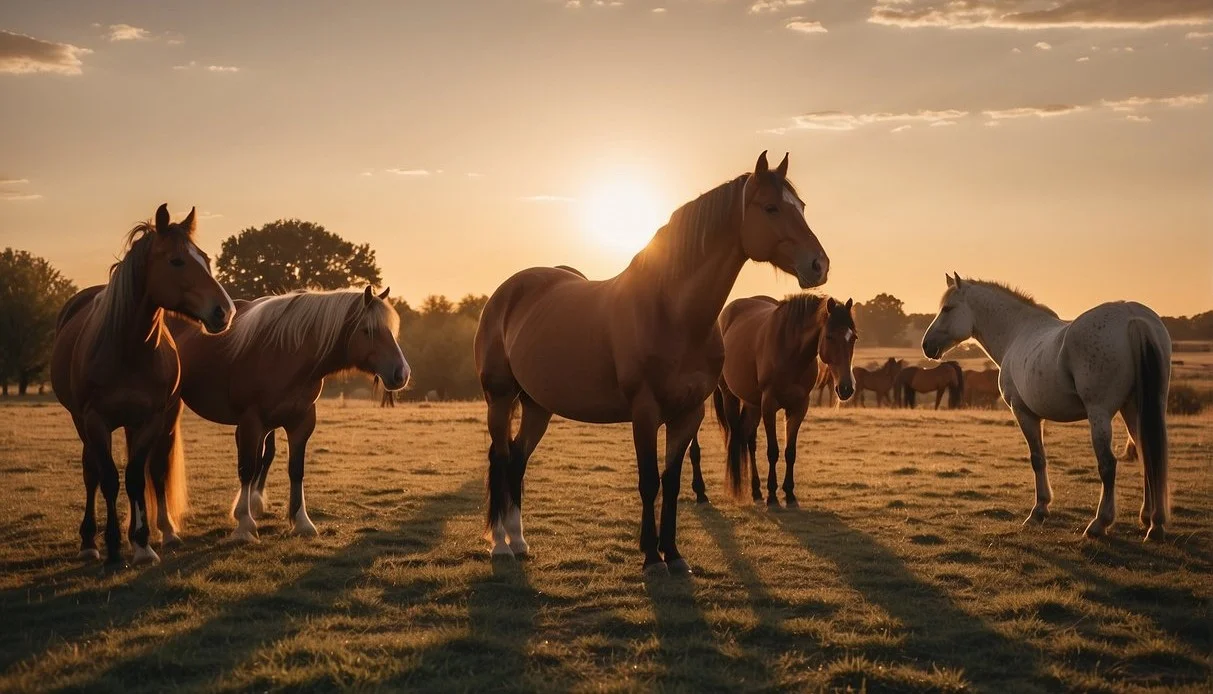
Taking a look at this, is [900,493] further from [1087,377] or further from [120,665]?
[120,665]

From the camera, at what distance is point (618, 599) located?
18.4 ft

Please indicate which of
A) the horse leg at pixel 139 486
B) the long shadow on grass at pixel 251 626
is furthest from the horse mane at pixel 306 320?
the long shadow on grass at pixel 251 626

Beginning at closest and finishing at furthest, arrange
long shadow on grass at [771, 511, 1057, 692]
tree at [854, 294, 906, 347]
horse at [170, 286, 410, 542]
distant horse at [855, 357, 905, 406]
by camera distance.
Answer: long shadow on grass at [771, 511, 1057, 692] → horse at [170, 286, 410, 542] → distant horse at [855, 357, 905, 406] → tree at [854, 294, 906, 347]

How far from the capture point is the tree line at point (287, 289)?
128ft

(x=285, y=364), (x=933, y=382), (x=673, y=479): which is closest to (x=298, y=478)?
(x=285, y=364)

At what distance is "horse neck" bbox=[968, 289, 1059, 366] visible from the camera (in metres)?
8.87

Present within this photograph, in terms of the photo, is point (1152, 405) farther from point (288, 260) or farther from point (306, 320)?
point (288, 260)

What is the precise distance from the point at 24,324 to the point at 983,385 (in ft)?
139

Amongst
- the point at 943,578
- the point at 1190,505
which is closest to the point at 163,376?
the point at 943,578

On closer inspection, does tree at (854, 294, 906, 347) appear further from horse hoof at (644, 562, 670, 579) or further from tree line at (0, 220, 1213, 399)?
horse hoof at (644, 562, 670, 579)

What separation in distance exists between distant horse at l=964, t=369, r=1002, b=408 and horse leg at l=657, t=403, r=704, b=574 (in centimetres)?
3537

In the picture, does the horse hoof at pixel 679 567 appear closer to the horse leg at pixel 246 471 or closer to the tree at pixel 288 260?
the horse leg at pixel 246 471

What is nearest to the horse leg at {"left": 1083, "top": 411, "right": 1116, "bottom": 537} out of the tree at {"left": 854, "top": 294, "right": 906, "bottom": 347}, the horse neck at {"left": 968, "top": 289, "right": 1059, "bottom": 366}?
the horse neck at {"left": 968, "top": 289, "right": 1059, "bottom": 366}

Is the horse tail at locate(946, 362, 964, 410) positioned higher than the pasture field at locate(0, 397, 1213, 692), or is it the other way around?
the horse tail at locate(946, 362, 964, 410)
